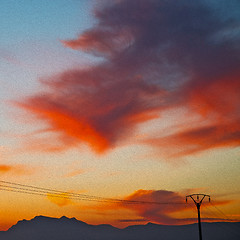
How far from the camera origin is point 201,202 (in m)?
88.1
